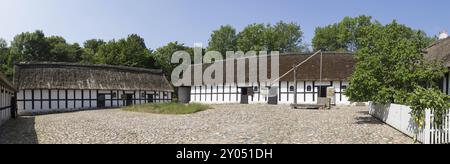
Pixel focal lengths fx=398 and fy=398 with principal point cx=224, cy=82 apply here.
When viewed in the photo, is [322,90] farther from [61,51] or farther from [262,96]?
[61,51]

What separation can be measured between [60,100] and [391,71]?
90.1ft

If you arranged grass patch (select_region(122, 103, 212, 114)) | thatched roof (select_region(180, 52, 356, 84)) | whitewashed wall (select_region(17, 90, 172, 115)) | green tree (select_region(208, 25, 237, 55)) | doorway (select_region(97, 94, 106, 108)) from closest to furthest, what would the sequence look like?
grass patch (select_region(122, 103, 212, 114))
whitewashed wall (select_region(17, 90, 172, 115))
thatched roof (select_region(180, 52, 356, 84))
doorway (select_region(97, 94, 106, 108))
green tree (select_region(208, 25, 237, 55))

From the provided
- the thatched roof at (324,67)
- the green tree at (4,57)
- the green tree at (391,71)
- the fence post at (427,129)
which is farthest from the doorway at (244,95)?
the green tree at (4,57)

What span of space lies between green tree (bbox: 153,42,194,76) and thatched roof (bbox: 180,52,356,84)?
77.7ft

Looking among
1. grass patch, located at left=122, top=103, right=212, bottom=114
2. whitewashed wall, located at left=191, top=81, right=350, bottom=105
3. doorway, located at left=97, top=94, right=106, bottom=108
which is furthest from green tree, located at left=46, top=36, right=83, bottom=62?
grass patch, located at left=122, top=103, right=212, bottom=114

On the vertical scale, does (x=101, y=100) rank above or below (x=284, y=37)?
below

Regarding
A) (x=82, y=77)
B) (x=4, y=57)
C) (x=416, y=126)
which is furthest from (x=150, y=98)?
(x=416, y=126)

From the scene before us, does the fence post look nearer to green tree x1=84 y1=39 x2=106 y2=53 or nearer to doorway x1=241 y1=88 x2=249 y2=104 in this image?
doorway x1=241 y1=88 x2=249 y2=104

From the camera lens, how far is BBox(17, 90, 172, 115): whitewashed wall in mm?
32281

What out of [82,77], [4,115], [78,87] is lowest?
[4,115]

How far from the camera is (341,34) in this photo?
58.3 meters

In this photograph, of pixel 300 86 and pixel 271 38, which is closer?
pixel 300 86

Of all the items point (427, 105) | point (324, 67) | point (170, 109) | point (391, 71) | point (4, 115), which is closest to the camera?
point (427, 105)
